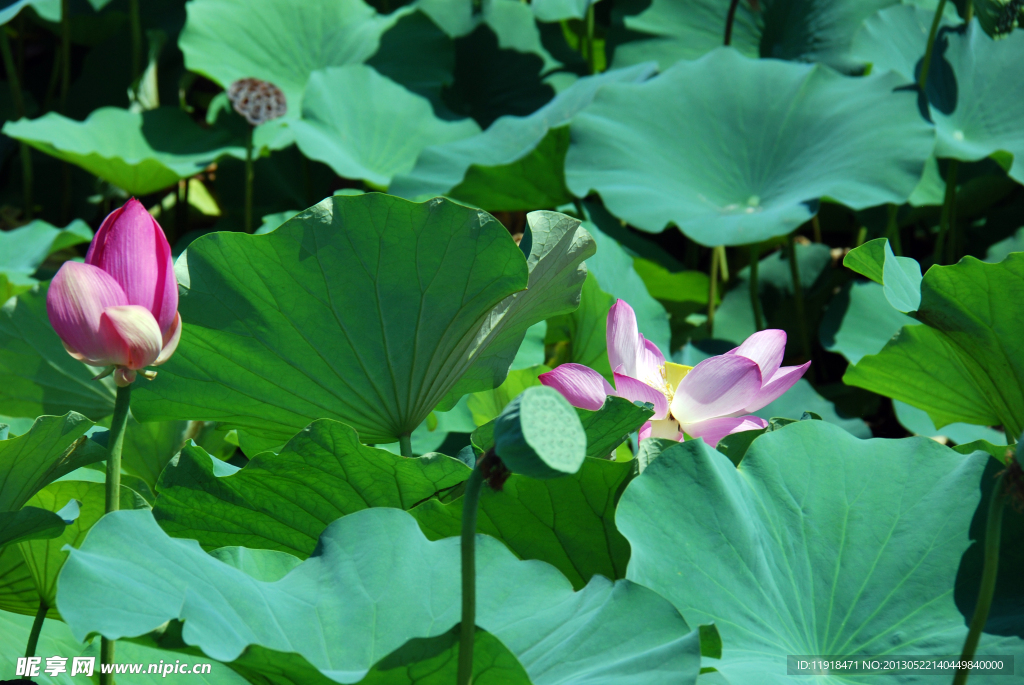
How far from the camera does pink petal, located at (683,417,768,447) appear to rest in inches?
28.2

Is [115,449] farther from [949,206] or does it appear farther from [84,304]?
[949,206]

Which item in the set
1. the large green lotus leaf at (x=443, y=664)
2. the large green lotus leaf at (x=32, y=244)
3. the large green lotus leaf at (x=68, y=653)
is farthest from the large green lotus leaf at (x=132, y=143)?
the large green lotus leaf at (x=443, y=664)

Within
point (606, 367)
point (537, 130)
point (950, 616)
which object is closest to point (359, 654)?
point (950, 616)

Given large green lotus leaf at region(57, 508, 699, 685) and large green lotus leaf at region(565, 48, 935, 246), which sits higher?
large green lotus leaf at region(57, 508, 699, 685)

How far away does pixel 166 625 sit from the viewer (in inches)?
17.1

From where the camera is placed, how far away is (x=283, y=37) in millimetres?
2326

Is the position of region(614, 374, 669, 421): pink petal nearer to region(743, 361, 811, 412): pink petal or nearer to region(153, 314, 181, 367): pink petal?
region(743, 361, 811, 412): pink petal

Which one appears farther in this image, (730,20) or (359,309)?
(730,20)

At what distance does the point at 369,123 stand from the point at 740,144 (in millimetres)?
949

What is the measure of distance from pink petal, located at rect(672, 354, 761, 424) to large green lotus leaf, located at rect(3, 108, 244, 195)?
5.22 feet

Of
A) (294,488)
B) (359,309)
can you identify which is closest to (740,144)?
(359,309)

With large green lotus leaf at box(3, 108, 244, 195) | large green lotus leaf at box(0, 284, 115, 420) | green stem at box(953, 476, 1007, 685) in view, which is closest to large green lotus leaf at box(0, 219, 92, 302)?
large green lotus leaf at box(3, 108, 244, 195)

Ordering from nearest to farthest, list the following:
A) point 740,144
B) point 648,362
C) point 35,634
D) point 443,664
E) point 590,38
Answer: point 443,664 → point 35,634 → point 648,362 → point 740,144 → point 590,38

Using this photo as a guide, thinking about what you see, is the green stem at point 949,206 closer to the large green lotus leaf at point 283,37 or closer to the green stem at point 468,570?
the large green lotus leaf at point 283,37
